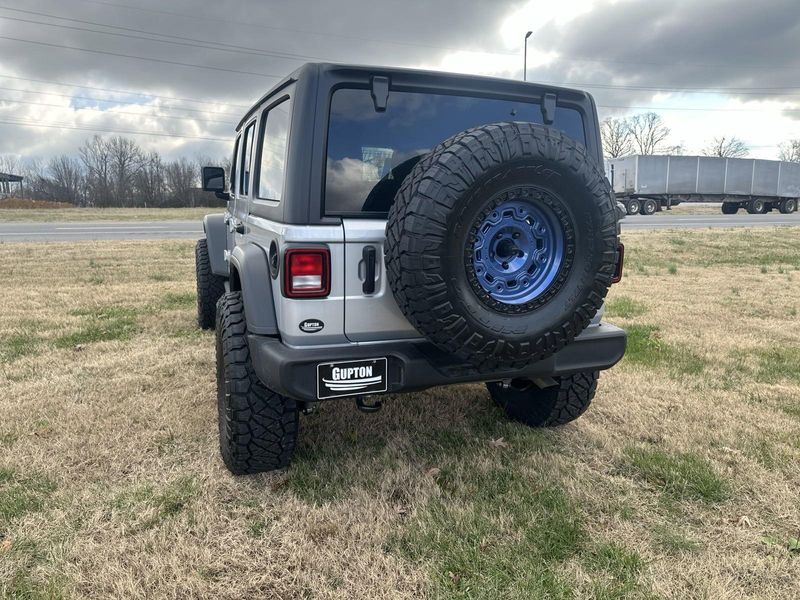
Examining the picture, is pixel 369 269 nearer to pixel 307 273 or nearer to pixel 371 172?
pixel 307 273

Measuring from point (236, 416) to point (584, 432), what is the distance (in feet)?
7.00

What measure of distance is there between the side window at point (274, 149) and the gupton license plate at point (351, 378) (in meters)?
0.84

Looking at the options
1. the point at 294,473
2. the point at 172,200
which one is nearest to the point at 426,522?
the point at 294,473

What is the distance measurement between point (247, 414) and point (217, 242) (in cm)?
280

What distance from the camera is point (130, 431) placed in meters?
3.38

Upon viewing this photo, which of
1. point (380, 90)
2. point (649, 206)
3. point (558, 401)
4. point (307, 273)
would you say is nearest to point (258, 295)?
point (307, 273)

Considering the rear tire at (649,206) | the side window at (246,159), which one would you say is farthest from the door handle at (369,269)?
the rear tire at (649,206)

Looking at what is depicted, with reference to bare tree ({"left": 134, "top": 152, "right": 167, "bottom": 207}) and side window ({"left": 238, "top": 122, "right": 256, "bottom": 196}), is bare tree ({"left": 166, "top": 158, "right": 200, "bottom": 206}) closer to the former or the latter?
bare tree ({"left": 134, "top": 152, "right": 167, "bottom": 207})

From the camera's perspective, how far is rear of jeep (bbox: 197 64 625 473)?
2.16m

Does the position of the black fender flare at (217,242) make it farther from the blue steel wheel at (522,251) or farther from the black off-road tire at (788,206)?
the black off-road tire at (788,206)

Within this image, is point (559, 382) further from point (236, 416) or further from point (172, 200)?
point (172, 200)

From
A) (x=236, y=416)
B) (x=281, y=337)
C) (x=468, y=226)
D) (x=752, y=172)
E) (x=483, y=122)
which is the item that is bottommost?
(x=236, y=416)

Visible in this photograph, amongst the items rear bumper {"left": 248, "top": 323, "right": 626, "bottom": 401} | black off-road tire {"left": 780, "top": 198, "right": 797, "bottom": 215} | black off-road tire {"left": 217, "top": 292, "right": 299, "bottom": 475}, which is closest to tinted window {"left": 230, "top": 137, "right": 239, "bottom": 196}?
black off-road tire {"left": 217, "top": 292, "right": 299, "bottom": 475}

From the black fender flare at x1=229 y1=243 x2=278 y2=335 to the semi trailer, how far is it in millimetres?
26719
